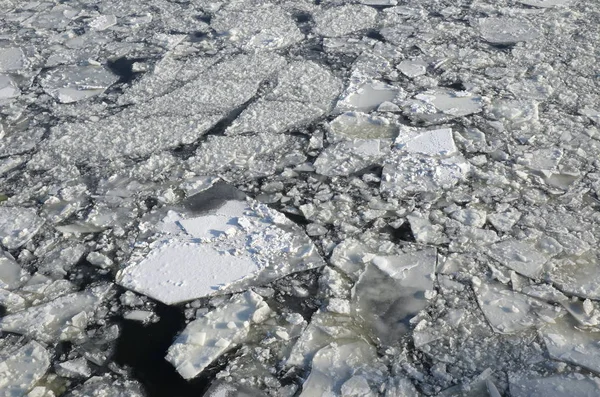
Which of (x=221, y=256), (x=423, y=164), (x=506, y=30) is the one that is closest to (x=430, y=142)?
(x=423, y=164)

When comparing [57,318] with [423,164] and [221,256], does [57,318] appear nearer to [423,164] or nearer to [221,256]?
[221,256]

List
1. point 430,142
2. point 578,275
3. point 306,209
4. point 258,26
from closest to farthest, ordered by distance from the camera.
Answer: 1. point 578,275
2. point 306,209
3. point 430,142
4. point 258,26

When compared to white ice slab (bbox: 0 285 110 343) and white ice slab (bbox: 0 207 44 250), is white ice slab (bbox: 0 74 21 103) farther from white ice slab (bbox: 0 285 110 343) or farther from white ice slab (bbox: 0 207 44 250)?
white ice slab (bbox: 0 285 110 343)

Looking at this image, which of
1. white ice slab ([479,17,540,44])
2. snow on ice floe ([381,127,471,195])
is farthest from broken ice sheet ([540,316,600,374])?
white ice slab ([479,17,540,44])

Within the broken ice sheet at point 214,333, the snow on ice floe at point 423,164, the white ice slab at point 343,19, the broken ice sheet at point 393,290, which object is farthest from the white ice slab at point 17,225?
the white ice slab at point 343,19

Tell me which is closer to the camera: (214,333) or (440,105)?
(214,333)

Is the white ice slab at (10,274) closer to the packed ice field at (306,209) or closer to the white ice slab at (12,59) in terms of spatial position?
the packed ice field at (306,209)

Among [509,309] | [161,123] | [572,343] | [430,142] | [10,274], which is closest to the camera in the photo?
[572,343]
